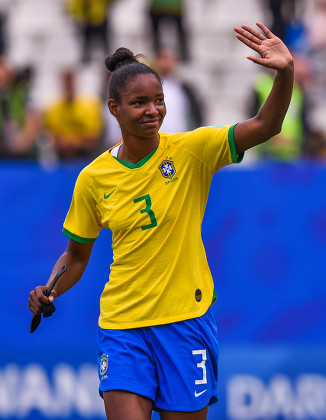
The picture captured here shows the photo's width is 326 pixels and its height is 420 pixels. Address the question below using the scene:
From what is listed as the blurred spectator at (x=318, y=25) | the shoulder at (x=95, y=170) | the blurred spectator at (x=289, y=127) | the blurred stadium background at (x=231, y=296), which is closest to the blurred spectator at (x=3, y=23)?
the blurred spectator at (x=289, y=127)

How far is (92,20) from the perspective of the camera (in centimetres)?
1166

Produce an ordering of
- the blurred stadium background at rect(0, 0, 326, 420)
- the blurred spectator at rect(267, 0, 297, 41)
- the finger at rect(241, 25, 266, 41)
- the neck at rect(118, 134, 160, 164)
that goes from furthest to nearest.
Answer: the blurred spectator at rect(267, 0, 297, 41)
the blurred stadium background at rect(0, 0, 326, 420)
the neck at rect(118, 134, 160, 164)
the finger at rect(241, 25, 266, 41)

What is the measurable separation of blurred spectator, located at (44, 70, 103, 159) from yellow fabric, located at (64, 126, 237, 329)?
5.42 metres

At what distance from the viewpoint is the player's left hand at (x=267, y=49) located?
3.91m

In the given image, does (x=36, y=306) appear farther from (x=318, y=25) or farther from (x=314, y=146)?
(x=318, y=25)

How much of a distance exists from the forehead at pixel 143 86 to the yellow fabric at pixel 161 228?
29cm

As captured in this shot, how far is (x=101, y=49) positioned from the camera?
11.9 metres

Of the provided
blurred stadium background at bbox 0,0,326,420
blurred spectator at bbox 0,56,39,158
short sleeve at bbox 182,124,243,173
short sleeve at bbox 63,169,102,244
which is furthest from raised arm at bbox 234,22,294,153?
blurred spectator at bbox 0,56,39,158

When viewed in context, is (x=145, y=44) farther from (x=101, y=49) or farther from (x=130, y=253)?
(x=130, y=253)

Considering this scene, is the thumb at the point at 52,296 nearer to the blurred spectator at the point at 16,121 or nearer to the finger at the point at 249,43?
the finger at the point at 249,43

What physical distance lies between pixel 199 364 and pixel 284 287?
310 cm

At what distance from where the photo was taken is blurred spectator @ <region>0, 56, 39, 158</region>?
1004 cm

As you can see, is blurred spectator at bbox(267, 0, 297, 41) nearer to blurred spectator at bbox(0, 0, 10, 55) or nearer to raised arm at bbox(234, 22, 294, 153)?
blurred spectator at bbox(0, 0, 10, 55)

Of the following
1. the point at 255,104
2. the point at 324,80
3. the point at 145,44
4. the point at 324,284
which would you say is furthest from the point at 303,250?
the point at 145,44
